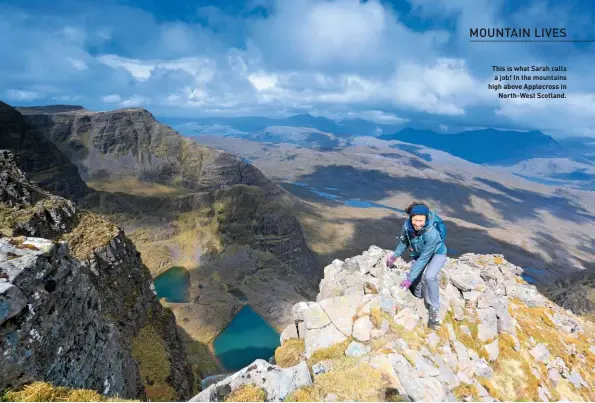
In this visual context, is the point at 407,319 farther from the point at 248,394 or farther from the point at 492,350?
the point at 248,394

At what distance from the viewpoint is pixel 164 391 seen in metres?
34.2

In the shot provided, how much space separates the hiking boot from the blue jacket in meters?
3.06

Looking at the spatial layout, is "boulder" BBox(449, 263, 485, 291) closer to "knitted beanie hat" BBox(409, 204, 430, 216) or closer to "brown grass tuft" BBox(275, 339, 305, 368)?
"knitted beanie hat" BBox(409, 204, 430, 216)

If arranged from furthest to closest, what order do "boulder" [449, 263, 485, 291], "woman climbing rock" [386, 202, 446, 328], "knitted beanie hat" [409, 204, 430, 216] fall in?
1. "boulder" [449, 263, 485, 291]
2. "woman climbing rock" [386, 202, 446, 328]
3. "knitted beanie hat" [409, 204, 430, 216]

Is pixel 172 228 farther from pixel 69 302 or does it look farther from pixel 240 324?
pixel 69 302

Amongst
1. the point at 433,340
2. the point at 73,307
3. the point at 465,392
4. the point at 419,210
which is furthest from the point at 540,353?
the point at 73,307

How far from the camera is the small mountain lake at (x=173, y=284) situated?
145875 millimetres

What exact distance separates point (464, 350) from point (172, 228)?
622ft

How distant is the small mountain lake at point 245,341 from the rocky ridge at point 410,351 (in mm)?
91005

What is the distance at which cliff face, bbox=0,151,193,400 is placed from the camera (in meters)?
12.9

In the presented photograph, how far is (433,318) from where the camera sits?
18.8 m

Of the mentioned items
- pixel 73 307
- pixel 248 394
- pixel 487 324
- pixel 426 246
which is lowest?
pixel 487 324

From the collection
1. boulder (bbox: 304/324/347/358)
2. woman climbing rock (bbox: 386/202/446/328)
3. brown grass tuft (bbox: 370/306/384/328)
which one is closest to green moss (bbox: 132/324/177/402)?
boulder (bbox: 304/324/347/358)

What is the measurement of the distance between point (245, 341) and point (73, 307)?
4432 inches
